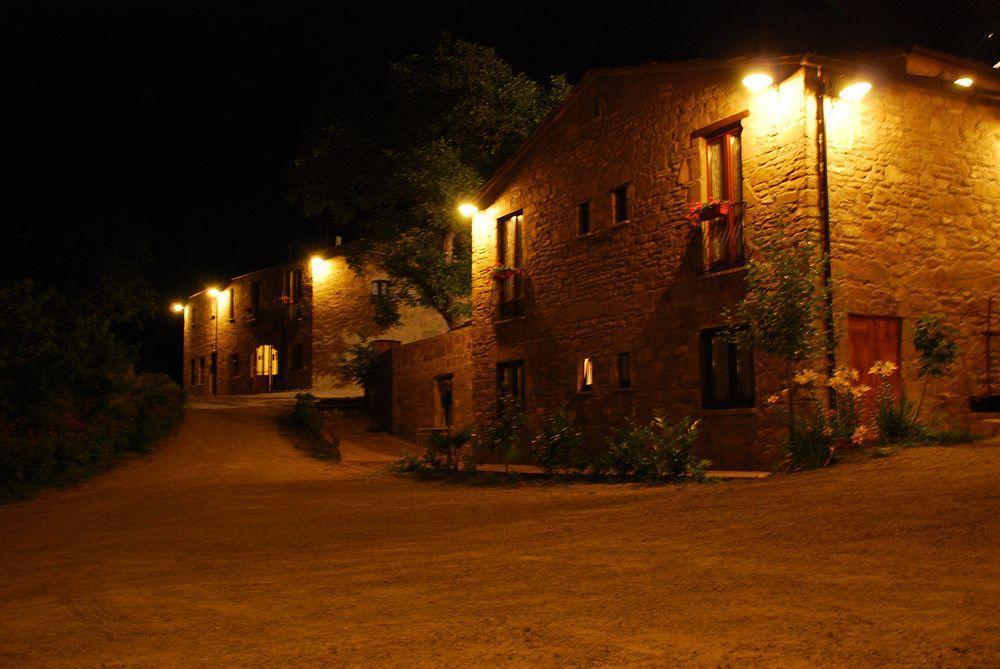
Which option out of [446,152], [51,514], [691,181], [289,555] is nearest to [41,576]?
[289,555]

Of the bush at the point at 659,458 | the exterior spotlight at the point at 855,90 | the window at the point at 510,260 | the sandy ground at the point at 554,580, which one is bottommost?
the sandy ground at the point at 554,580

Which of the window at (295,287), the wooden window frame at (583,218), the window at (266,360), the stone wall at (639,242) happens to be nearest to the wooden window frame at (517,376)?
the stone wall at (639,242)

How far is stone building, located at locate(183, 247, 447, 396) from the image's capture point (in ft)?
110

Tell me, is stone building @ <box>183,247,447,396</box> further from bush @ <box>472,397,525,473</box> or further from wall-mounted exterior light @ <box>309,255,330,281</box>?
bush @ <box>472,397,525,473</box>

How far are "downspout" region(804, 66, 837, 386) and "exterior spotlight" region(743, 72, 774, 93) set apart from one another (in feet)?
2.19

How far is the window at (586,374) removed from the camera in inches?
601

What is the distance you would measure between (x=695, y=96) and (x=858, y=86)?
2504mm

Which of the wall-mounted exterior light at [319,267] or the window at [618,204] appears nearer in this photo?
the window at [618,204]

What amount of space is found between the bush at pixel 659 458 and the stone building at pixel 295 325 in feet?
62.7

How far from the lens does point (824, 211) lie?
11.4 m

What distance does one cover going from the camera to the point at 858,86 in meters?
11.6

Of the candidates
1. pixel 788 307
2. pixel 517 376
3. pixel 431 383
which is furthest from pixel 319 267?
pixel 788 307

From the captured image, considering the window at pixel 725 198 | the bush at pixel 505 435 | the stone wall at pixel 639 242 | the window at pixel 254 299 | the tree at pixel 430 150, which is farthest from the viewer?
the window at pixel 254 299

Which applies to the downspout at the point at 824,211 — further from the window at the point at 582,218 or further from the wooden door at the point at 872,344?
the window at the point at 582,218
